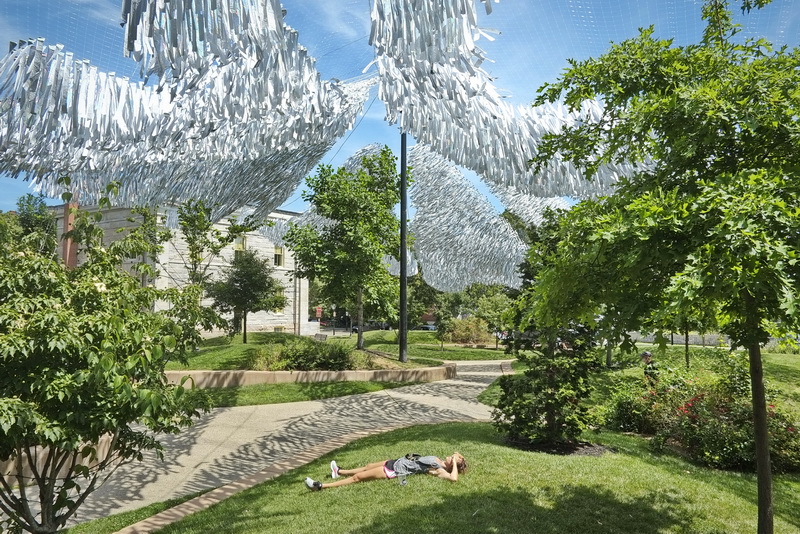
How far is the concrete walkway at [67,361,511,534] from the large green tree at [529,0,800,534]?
4.77m

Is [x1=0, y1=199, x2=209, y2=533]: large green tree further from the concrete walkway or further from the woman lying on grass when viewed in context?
the woman lying on grass

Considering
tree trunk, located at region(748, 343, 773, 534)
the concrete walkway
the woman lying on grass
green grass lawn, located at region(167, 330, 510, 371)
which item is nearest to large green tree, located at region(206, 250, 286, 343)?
green grass lawn, located at region(167, 330, 510, 371)

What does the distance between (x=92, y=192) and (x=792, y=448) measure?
10.5 metres

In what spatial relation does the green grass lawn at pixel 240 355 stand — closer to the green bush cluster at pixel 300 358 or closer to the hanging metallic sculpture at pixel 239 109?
the green bush cluster at pixel 300 358

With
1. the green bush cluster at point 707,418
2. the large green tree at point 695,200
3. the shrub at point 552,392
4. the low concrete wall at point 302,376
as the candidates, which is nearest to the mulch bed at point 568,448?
the shrub at point 552,392

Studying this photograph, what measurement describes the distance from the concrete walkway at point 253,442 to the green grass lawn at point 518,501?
70 cm

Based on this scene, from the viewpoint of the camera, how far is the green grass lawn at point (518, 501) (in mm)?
4945

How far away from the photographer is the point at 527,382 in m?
7.72

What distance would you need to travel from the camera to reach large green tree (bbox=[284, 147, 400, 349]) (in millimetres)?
16734

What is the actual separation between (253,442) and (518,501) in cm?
498

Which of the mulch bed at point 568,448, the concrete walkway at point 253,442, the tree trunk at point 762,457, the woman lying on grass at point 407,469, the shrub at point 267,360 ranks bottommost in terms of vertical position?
the concrete walkway at point 253,442

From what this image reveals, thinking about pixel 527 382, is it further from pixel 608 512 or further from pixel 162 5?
pixel 162 5

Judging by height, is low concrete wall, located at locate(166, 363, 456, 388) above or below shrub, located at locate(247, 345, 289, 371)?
below

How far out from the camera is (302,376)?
14.1m
